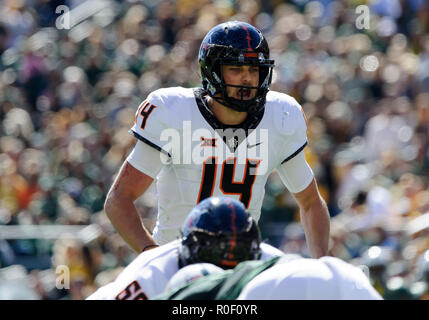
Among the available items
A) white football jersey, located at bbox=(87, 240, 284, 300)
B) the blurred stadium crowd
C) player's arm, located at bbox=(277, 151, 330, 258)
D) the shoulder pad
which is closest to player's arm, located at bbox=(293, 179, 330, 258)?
player's arm, located at bbox=(277, 151, 330, 258)

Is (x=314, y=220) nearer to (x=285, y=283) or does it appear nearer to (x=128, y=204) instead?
(x=128, y=204)

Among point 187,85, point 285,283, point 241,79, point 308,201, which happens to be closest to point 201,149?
point 241,79

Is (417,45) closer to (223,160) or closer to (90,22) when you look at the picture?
(90,22)

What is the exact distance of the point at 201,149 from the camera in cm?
511

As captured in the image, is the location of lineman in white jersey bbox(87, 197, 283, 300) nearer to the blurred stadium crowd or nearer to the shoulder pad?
the shoulder pad

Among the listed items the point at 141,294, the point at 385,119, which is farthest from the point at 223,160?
the point at 385,119

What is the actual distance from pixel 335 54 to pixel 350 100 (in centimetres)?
101

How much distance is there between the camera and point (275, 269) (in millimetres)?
3105

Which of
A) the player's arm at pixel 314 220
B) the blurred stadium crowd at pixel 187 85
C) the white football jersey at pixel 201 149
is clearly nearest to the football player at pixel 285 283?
the white football jersey at pixel 201 149

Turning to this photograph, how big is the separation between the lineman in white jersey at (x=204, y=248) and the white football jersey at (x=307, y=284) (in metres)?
0.49

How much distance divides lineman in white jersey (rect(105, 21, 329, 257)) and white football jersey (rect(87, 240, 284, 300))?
1.21 meters

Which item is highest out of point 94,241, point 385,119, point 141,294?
point 141,294

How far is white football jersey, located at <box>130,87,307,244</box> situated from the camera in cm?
508

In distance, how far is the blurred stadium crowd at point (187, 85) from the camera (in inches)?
347
